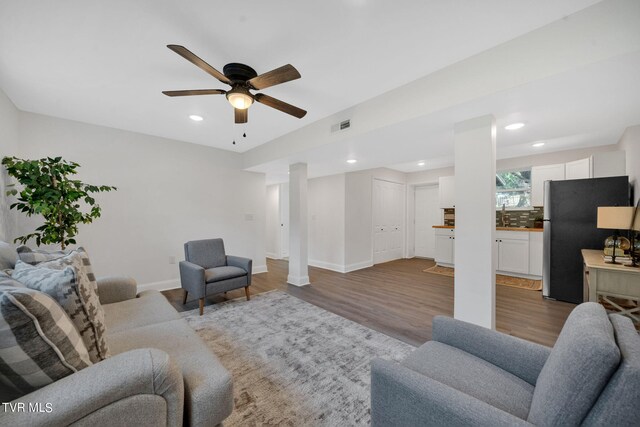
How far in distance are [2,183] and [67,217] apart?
62cm

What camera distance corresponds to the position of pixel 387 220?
6.21m

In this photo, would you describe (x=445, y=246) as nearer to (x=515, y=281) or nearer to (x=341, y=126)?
(x=515, y=281)

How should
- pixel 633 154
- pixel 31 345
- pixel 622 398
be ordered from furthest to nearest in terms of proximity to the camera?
pixel 633 154 → pixel 31 345 → pixel 622 398

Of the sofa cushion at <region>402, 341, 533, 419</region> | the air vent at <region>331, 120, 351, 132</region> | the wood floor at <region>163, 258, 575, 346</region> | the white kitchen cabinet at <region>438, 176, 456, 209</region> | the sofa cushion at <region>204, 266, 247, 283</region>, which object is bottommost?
the wood floor at <region>163, 258, 575, 346</region>

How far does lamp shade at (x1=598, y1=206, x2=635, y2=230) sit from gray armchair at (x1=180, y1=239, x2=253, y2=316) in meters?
3.88

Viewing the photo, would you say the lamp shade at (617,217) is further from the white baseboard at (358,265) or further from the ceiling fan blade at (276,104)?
the white baseboard at (358,265)

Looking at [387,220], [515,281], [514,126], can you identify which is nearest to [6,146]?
[514,126]

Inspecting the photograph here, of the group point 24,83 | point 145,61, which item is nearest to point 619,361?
point 145,61

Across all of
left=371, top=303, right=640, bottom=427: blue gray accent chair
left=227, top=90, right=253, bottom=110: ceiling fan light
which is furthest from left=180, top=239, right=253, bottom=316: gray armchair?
left=371, top=303, right=640, bottom=427: blue gray accent chair

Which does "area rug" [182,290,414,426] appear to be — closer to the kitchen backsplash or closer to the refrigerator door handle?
the refrigerator door handle

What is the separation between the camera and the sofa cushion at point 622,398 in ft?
2.02

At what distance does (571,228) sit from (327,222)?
391cm

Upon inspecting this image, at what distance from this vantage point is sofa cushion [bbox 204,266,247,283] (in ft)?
9.80

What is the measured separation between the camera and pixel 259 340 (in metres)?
2.31
